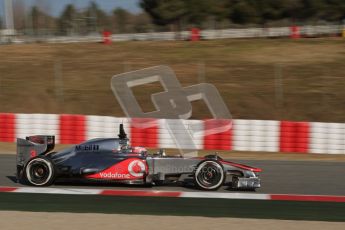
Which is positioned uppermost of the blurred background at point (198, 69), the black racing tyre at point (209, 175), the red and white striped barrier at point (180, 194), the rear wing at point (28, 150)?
the blurred background at point (198, 69)

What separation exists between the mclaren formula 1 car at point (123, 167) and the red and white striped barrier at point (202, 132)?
15.3 ft

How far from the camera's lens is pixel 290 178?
9.79 metres

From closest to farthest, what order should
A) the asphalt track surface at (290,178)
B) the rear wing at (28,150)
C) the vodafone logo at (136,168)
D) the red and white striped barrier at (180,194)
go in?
the red and white striped barrier at (180,194)
the vodafone logo at (136,168)
the rear wing at (28,150)
the asphalt track surface at (290,178)

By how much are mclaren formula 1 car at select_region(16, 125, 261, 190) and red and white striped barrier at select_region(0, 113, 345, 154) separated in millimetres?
4678

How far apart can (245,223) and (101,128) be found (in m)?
8.14

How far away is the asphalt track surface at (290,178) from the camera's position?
28.2 ft

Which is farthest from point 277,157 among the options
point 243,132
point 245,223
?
point 245,223

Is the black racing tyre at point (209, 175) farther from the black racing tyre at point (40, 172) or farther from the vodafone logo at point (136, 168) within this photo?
the black racing tyre at point (40, 172)

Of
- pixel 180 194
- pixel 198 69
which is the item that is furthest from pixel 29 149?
pixel 198 69

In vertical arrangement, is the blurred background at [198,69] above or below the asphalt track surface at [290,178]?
above

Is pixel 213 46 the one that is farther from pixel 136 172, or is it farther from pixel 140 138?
pixel 136 172

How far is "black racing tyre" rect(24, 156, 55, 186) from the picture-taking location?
826 centimetres

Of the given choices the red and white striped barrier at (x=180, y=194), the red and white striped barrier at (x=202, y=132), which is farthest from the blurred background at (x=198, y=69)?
the red and white striped barrier at (x=180, y=194)

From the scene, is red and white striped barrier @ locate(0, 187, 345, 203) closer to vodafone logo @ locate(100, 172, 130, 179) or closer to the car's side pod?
vodafone logo @ locate(100, 172, 130, 179)
